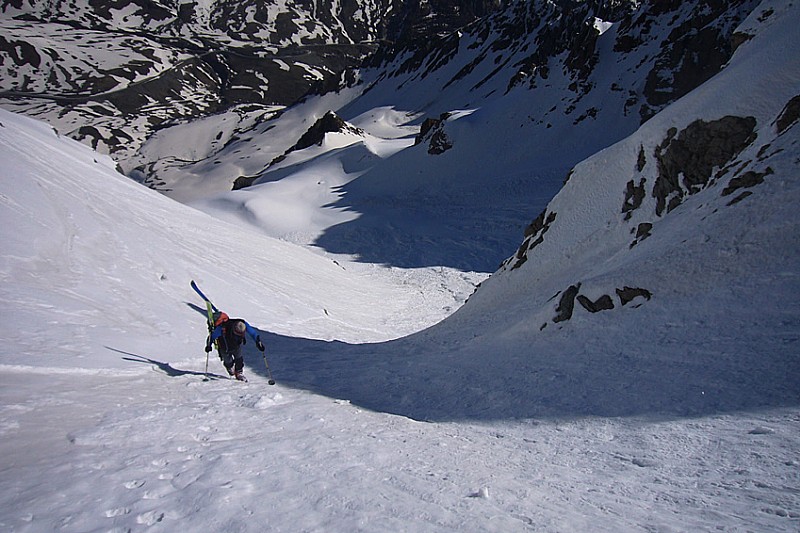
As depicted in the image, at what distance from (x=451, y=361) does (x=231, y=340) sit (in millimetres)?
3776

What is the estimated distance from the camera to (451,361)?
8570mm

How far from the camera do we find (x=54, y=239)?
9.79 m

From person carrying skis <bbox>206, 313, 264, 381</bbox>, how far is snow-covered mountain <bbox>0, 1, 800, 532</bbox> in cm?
51

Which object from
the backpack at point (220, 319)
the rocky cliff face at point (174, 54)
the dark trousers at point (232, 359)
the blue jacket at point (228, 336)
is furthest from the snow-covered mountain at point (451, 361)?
the rocky cliff face at point (174, 54)

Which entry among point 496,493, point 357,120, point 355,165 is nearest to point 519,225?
point 355,165

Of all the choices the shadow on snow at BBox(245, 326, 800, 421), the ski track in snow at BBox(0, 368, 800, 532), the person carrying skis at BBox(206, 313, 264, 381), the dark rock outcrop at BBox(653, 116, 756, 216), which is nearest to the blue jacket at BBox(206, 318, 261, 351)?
the person carrying skis at BBox(206, 313, 264, 381)

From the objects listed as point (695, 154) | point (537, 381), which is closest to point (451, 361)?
point (537, 381)

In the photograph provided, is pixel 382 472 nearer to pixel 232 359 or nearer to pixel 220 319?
pixel 232 359

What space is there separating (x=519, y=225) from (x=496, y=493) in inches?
1055

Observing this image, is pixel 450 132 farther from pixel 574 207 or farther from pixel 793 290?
pixel 793 290

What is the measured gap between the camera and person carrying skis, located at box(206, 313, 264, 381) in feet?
24.0

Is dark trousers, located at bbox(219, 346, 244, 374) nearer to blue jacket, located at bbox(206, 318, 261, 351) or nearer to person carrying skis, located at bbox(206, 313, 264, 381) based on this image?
person carrying skis, located at bbox(206, 313, 264, 381)

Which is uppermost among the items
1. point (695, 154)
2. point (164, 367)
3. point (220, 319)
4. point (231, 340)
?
point (695, 154)

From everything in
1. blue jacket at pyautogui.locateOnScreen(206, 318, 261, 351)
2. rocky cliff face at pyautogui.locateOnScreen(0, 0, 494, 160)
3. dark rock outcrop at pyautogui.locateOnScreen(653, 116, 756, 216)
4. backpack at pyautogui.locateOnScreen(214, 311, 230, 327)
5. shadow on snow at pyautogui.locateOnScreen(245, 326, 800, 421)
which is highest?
rocky cliff face at pyautogui.locateOnScreen(0, 0, 494, 160)
